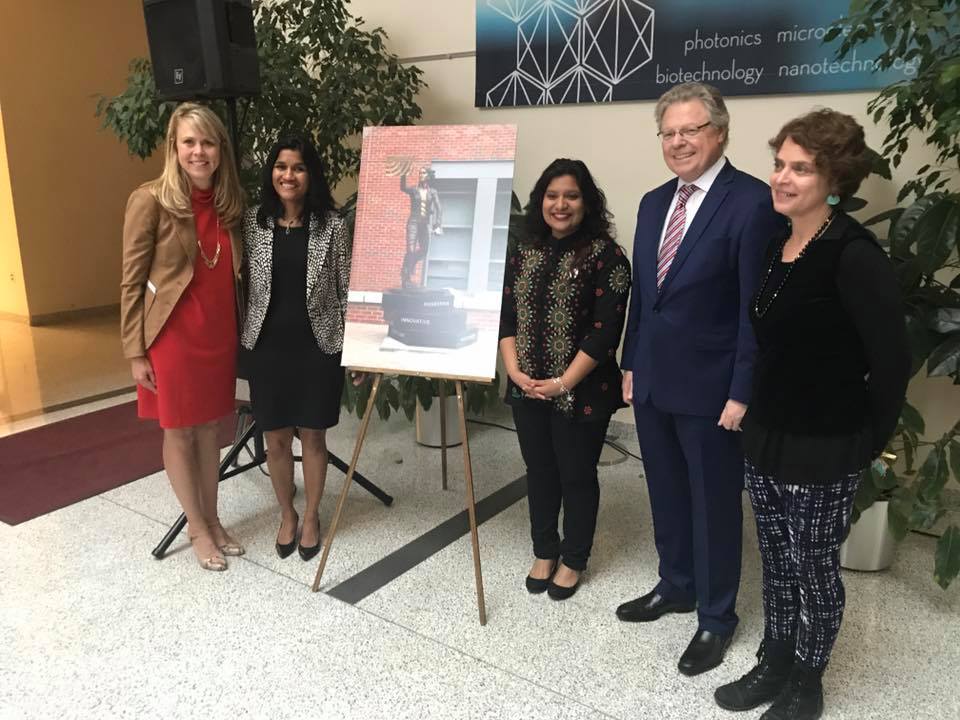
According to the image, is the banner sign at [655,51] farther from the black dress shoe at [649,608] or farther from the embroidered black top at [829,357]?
the black dress shoe at [649,608]

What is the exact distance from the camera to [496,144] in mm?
2262

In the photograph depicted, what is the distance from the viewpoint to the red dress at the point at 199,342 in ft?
8.19

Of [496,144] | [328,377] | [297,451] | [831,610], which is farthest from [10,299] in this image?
[831,610]

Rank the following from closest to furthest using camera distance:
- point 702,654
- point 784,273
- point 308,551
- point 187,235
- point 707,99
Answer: point 784,273, point 707,99, point 702,654, point 187,235, point 308,551

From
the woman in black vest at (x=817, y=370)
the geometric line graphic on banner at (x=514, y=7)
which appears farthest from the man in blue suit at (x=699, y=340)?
the geometric line graphic on banner at (x=514, y=7)

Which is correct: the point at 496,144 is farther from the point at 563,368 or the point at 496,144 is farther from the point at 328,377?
the point at 328,377

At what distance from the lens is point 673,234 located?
6.55ft

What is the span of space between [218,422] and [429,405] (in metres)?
1.23

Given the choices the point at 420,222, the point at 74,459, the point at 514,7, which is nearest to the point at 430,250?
the point at 420,222

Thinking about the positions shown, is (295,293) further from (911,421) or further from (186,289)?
(911,421)

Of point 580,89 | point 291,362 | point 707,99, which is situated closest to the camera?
point 707,99

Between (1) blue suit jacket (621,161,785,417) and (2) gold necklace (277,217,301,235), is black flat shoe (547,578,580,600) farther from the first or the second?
(2) gold necklace (277,217,301,235)

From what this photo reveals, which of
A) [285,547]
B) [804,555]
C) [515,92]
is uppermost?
[515,92]

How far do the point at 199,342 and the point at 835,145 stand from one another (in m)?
2.02
